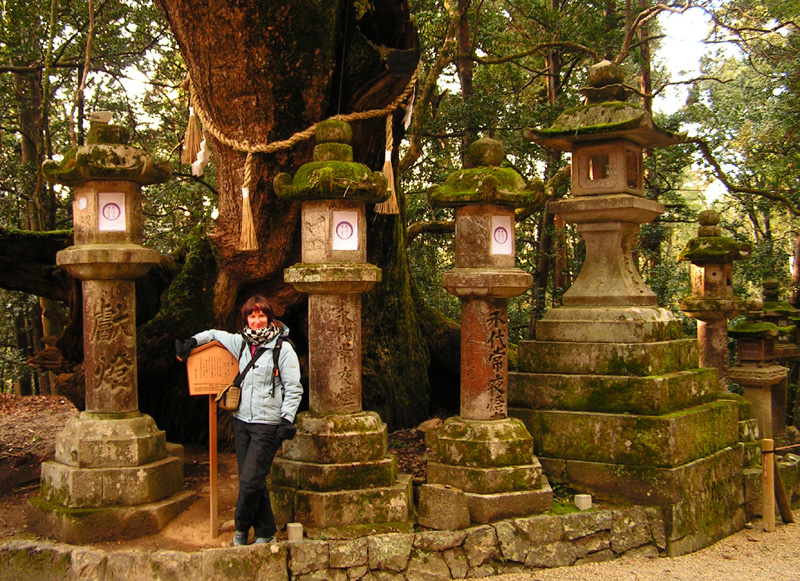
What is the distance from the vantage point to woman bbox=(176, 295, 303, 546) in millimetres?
4012

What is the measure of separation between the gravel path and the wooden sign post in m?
1.86

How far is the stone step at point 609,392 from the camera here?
4926 mm

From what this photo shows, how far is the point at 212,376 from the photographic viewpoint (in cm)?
423

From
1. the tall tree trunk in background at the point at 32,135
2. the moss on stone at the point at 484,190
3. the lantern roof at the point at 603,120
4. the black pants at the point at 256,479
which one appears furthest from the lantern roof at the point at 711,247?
the tall tree trunk in background at the point at 32,135

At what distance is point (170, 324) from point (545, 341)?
3.25 meters

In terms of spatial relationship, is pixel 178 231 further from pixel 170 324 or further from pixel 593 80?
pixel 593 80

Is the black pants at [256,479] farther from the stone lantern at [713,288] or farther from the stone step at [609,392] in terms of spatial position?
the stone lantern at [713,288]

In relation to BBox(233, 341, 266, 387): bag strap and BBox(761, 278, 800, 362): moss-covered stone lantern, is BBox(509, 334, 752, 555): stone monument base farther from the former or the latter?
BBox(761, 278, 800, 362): moss-covered stone lantern

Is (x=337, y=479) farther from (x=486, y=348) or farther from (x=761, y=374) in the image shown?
(x=761, y=374)

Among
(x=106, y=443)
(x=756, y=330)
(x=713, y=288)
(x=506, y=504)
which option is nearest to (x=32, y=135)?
(x=106, y=443)

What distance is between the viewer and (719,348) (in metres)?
7.77

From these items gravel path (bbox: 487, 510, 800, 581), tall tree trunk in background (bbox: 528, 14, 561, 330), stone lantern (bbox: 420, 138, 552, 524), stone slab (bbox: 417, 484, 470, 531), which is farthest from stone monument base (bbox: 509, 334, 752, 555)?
tall tree trunk in background (bbox: 528, 14, 561, 330)

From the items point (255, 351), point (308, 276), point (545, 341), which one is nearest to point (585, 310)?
point (545, 341)

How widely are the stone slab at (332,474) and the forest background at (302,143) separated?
6.80 ft
